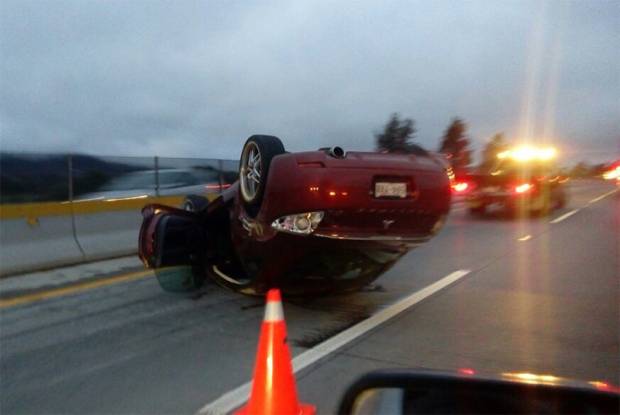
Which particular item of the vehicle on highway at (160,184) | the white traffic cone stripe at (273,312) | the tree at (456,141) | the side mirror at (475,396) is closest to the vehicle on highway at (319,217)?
the white traffic cone stripe at (273,312)

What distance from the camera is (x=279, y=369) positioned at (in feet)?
12.5

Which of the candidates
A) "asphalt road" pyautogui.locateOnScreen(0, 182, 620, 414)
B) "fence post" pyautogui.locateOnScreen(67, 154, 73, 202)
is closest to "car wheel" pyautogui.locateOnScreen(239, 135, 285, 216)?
"asphalt road" pyautogui.locateOnScreen(0, 182, 620, 414)

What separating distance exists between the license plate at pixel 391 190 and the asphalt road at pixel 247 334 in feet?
4.17

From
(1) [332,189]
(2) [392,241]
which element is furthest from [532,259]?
(1) [332,189]

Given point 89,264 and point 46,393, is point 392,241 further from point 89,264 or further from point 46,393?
point 89,264

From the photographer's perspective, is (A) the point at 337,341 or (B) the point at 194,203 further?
(B) the point at 194,203

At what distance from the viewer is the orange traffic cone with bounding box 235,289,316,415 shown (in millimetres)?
3744

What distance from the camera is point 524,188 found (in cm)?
1723

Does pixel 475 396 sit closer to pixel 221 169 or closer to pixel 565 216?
pixel 221 169

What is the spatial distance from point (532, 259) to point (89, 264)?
6.76m

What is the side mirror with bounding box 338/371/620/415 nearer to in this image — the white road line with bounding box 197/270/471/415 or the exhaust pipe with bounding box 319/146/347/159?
the white road line with bounding box 197/270/471/415

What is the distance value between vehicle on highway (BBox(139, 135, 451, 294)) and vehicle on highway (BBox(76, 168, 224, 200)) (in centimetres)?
473

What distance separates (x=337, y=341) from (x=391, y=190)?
1.38 metres

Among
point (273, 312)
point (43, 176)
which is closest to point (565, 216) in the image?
point (43, 176)
